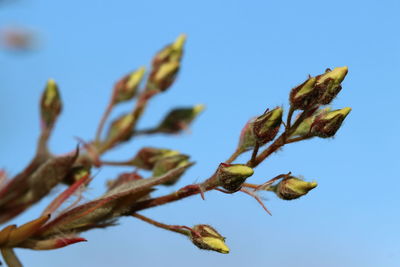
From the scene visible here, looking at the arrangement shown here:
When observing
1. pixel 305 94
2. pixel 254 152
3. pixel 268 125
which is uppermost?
pixel 305 94

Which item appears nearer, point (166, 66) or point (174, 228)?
point (174, 228)

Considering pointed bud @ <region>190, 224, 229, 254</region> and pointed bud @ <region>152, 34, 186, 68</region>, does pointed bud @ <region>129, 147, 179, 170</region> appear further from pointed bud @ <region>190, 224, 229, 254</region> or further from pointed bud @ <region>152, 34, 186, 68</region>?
pointed bud @ <region>190, 224, 229, 254</region>

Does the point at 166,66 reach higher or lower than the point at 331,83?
higher

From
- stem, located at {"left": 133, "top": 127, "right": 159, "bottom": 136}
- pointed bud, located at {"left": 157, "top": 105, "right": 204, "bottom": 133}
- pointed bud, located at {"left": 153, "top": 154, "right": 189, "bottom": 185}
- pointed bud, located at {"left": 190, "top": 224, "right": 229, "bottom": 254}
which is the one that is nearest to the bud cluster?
pointed bud, located at {"left": 190, "top": 224, "right": 229, "bottom": 254}

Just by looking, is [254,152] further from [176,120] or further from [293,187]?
[176,120]

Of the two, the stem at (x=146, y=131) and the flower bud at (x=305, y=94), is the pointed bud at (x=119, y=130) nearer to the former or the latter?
the stem at (x=146, y=131)

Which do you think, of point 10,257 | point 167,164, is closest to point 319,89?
point 167,164

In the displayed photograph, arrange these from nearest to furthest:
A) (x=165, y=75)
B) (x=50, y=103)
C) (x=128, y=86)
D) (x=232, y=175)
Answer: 1. (x=232, y=175)
2. (x=50, y=103)
3. (x=165, y=75)
4. (x=128, y=86)
